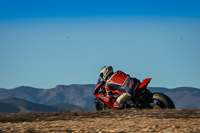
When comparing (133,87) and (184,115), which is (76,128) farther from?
(133,87)

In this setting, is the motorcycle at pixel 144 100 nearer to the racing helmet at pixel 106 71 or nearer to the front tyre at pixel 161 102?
the front tyre at pixel 161 102

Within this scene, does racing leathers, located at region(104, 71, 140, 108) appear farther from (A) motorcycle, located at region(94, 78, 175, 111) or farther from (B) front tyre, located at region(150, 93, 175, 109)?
(B) front tyre, located at region(150, 93, 175, 109)

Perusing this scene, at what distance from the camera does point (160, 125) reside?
1175cm

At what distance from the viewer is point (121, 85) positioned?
62.4 feet

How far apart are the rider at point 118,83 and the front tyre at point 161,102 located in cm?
112

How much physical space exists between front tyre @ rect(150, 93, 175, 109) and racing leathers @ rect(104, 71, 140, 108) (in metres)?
1.09

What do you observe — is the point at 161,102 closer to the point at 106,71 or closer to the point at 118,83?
the point at 118,83

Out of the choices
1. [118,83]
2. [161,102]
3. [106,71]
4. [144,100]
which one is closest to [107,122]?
[161,102]

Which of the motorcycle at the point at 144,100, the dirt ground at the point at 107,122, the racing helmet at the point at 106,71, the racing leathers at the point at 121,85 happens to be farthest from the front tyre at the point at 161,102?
the racing helmet at the point at 106,71

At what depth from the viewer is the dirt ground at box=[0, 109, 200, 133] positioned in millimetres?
11335

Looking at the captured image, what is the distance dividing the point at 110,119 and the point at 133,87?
5275 mm

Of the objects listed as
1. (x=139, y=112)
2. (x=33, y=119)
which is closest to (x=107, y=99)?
(x=139, y=112)

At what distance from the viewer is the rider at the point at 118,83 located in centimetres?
1858

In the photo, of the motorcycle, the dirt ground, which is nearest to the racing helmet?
the motorcycle
